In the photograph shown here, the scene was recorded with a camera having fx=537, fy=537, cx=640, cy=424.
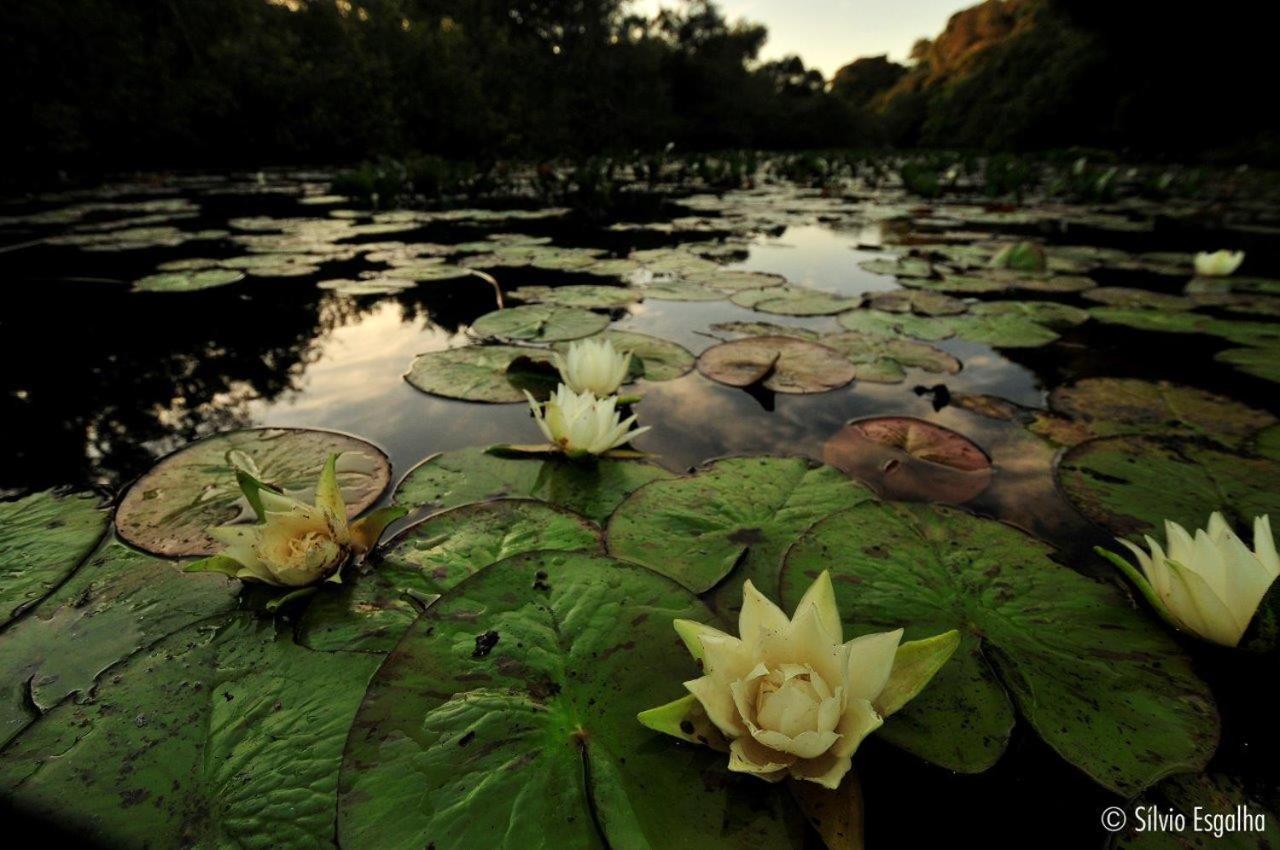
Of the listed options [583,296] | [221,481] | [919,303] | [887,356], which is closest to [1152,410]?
[887,356]

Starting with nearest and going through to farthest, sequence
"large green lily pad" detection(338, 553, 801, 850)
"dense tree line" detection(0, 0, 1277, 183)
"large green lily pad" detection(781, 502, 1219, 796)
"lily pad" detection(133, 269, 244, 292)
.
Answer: "large green lily pad" detection(338, 553, 801, 850) → "large green lily pad" detection(781, 502, 1219, 796) → "lily pad" detection(133, 269, 244, 292) → "dense tree line" detection(0, 0, 1277, 183)

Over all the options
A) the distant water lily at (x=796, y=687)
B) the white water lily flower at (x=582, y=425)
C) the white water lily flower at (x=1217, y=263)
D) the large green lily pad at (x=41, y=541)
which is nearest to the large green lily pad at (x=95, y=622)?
the large green lily pad at (x=41, y=541)

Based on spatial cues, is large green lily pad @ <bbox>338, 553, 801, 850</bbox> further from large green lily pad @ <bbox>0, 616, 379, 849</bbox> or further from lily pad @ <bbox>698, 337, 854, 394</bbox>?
lily pad @ <bbox>698, 337, 854, 394</bbox>

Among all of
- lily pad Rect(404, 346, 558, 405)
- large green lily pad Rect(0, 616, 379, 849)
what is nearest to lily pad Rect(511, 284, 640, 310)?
lily pad Rect(404, 346, 558, 405)

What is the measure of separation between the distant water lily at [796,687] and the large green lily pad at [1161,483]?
934 millimetres

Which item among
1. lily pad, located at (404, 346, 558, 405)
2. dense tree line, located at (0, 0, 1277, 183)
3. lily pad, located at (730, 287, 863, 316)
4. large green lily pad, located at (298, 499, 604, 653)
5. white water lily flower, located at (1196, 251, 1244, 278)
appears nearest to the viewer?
large green lily pad, located at (298, 499, 604, 653)

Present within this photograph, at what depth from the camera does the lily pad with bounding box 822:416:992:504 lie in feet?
4.58

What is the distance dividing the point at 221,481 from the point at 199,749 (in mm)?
793

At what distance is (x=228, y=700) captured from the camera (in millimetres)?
795

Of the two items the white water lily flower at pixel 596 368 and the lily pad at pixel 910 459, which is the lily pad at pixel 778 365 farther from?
the white water lily flower at pixel 596 368

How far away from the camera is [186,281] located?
308 cm

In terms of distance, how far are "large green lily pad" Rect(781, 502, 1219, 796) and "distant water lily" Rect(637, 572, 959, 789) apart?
0.15 metres

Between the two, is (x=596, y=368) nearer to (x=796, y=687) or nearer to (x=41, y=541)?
(x=796, y=687)

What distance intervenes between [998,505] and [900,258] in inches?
125
